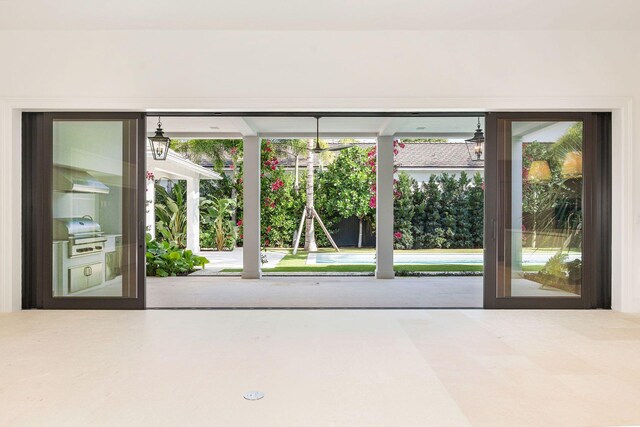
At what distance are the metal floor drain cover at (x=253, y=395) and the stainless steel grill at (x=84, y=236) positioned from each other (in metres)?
3.51

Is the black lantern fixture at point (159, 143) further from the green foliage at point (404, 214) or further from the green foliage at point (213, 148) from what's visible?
the green foliage at point (404, 214)

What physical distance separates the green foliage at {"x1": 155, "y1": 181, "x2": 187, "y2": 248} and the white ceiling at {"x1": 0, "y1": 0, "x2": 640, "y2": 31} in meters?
8.26

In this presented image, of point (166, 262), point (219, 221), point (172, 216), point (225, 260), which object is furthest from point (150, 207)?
point (219, 221)

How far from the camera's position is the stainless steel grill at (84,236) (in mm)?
5609

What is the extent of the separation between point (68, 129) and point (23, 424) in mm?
3976

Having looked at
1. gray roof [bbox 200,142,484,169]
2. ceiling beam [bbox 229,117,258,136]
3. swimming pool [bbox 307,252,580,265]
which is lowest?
swimming pool [bbox 307,252,580,265]

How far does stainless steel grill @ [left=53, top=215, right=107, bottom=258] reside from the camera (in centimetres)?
561

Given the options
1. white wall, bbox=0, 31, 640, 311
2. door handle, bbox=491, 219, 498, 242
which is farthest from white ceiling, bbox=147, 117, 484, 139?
door handle, bbox=491, 219, 498, 242

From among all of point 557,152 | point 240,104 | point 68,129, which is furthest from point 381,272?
point 68,129

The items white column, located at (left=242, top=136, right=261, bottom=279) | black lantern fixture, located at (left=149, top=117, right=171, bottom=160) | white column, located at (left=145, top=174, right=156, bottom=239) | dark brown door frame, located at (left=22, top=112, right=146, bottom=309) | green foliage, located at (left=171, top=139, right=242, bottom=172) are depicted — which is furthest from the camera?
green foliage, located at (left=171, top=139, right=242, bottom=172)

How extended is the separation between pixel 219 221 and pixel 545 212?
11.0 metres

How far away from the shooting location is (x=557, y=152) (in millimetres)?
5629

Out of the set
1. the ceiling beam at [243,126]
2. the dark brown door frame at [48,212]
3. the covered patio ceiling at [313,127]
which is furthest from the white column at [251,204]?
the dark brown door frame at [48,212]

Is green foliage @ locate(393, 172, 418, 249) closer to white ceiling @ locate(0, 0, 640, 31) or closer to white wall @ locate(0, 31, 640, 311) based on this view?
white wall @ locate(0, 31, 640, 311)
